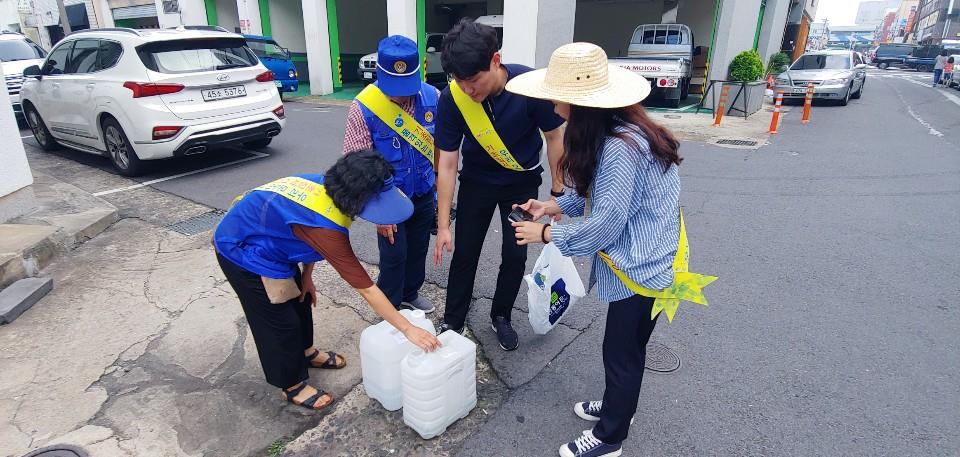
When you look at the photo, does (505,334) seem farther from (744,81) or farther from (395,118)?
(744,81)

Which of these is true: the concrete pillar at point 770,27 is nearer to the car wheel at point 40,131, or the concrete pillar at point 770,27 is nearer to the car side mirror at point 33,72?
the car side mirror at point 33,72

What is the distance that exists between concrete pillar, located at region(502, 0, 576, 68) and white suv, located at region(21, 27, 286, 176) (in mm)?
5499

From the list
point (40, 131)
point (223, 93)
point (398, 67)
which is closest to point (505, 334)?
point (398, 67)

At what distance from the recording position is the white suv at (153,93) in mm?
5758

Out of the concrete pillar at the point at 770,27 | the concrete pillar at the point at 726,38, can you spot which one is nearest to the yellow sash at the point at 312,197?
the concrete pillar at the point at 726,38

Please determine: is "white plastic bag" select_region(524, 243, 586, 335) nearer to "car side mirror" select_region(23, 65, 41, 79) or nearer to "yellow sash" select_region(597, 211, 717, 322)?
"yellow sash" select_region(597, 211, 717, 322)

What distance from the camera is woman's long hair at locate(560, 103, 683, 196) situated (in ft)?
5.68

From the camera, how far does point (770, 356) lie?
2852 mm

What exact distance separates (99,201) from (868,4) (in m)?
161

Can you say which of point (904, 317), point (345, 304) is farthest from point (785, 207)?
point (345, 304)

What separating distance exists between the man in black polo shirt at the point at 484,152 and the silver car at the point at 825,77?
14.2 meters

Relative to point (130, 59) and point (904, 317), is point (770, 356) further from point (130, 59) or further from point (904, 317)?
point (130, 59)

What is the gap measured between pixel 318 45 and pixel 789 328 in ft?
47.2

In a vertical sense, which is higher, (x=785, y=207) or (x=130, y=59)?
(x=130, y=59)
